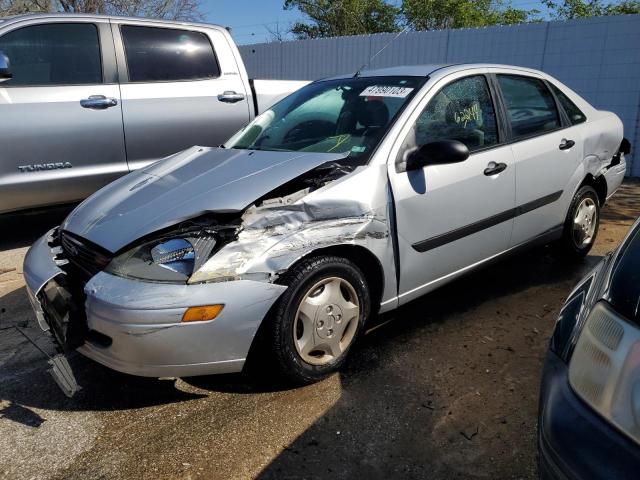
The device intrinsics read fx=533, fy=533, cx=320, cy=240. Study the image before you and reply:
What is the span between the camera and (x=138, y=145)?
→ 4773 millimetres

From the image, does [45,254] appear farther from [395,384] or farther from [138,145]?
[138,145]

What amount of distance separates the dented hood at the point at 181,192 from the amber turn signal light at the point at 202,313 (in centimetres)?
45

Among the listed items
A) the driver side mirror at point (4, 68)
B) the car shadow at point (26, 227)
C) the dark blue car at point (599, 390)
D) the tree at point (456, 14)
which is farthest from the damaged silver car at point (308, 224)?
the tree at point (456, 14)

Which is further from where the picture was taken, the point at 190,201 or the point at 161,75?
the point at 161,75

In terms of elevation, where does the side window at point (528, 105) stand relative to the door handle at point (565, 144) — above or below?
above

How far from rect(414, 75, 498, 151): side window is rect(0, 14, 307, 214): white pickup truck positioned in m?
2.59

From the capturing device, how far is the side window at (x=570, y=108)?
13.4 ft

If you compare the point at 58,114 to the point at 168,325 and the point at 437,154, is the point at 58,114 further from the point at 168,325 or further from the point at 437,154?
the point at 437,154

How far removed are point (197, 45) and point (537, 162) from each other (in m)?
3.41

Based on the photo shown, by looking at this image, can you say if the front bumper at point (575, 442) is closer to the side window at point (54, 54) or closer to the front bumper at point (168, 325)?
the front bumper at point (168, 325)

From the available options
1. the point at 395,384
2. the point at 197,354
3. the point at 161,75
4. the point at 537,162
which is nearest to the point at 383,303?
the point at 395,384

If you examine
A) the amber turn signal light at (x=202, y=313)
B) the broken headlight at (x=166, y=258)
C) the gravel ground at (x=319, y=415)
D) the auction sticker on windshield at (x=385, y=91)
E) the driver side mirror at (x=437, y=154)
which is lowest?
the gravel ground at (x=319, y=415)

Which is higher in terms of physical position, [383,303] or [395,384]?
[383,303]

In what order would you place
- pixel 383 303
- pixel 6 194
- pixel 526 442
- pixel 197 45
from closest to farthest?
1. pixel 526 442
2. pixel 383 303
3. pixel 6 194
4. pixel 197 45
